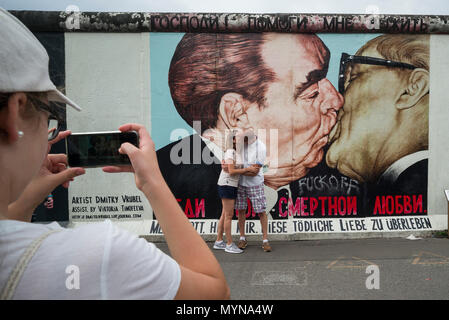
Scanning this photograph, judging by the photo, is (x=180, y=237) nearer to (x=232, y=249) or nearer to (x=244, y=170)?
(x=244, y=170)

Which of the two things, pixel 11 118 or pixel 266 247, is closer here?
pixel 11 118

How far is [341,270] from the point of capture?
4.07m

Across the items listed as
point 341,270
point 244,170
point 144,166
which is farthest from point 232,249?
point 144,166

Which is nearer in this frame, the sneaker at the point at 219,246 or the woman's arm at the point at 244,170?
the woman's arm at the point at 244,170

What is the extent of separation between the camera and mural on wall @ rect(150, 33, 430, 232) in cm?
612

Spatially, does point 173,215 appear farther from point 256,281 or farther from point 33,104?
point 256,281

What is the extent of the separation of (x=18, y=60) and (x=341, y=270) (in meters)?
4.33

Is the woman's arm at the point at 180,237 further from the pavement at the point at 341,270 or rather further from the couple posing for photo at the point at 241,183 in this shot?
the couple posing for photo at the point at 241,183

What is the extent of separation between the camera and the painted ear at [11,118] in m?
0.65

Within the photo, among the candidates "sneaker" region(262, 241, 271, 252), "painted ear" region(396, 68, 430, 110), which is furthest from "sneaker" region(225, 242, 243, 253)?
"painted ear" region(396, 68, 430, 110)

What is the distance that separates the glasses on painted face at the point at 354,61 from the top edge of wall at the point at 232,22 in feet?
1.74

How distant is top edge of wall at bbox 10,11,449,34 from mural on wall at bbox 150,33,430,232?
160 millimetres

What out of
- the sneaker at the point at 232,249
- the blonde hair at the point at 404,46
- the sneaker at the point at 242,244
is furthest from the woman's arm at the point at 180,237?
the blonde hair at the point at 404,46

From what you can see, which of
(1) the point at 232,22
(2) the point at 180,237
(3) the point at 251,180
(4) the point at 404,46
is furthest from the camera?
(4) the point at 404,46
